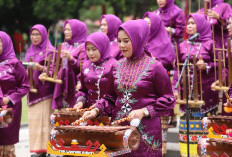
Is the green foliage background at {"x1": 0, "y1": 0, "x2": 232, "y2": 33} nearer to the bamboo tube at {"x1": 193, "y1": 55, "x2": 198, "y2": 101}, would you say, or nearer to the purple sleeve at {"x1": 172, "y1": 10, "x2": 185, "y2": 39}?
the purple sleeve at {"x1": 172, "y1": 10, "x2": 185, "y2": 39}

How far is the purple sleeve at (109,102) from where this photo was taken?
4723 millimetres

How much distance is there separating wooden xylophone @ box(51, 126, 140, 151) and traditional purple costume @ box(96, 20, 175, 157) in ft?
1.00

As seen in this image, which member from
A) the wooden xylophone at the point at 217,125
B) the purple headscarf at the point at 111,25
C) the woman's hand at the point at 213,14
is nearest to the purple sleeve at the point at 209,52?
the woman's hand at the point at 213,14

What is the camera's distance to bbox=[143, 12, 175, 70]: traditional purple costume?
7195 mm

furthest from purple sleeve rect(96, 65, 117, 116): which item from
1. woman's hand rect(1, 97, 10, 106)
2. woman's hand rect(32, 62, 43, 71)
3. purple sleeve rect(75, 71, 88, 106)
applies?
woman's hand rect(32, 62, 43, 71)

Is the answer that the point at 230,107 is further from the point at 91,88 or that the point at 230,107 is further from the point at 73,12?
the point at 73,12

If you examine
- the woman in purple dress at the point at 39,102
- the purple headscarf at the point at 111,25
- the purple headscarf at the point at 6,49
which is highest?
the purple headscarf at the point at 111,25

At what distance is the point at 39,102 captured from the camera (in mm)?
8164

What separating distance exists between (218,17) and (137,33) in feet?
10.8

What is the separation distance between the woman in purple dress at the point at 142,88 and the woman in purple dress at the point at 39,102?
3636 mm

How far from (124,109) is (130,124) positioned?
0.26 m

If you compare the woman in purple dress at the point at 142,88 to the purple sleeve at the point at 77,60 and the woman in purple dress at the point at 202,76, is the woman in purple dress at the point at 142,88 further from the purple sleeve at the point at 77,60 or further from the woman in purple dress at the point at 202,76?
the purple sleeve at the point at 77,60

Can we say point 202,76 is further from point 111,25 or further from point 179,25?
point 111,25

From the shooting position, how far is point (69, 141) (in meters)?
4.24
